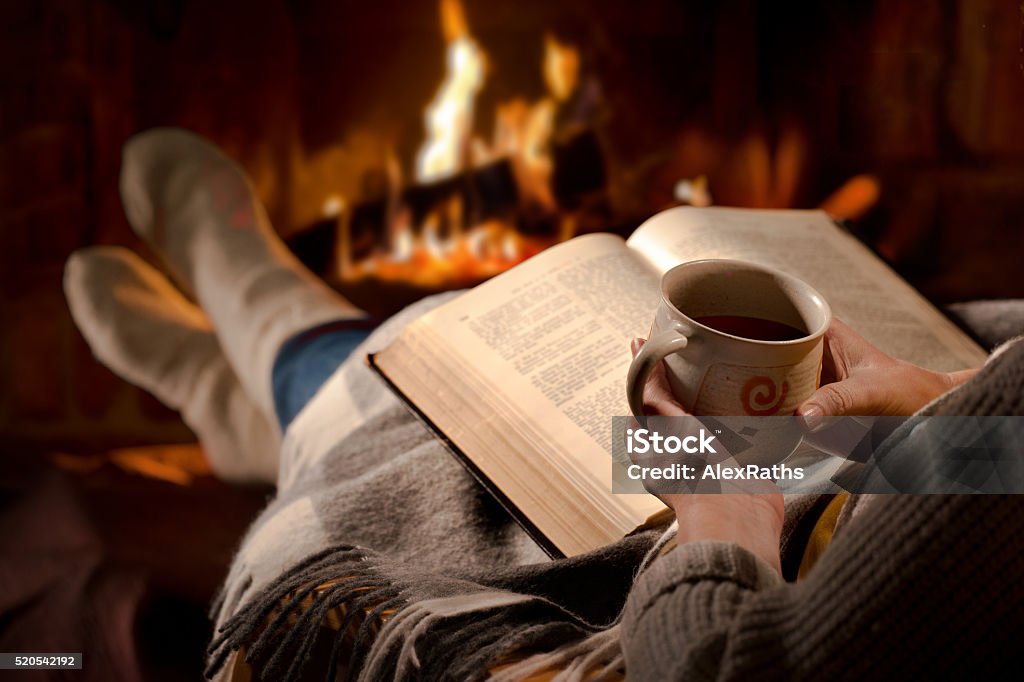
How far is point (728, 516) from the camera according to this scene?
1.10 feet

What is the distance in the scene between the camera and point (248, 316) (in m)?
0.90

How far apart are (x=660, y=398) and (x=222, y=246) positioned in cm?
77

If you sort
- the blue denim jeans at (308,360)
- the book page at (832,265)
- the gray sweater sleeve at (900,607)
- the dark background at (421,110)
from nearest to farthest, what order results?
the gray sweater sleeve at (900,607)
the book page at (832,265)
the blue denim jeans at (308,360)
the dark background at (421,110)

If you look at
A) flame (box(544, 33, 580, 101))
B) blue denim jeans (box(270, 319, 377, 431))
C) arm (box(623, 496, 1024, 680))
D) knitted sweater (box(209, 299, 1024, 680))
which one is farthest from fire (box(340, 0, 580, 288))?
arm (box(623, 496, 1024, 680))

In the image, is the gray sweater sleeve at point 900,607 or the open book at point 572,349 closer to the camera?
the gray sweater sleeve at point 900,607

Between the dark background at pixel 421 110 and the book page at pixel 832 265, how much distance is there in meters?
0.54

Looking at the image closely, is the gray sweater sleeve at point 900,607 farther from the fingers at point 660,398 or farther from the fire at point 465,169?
the fire at point 465,169

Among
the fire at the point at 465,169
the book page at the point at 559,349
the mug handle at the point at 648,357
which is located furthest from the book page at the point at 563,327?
the fire at the point at 465,169

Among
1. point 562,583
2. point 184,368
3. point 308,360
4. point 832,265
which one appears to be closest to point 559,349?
A: point 562,583

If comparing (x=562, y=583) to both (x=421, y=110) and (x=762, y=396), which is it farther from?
(x=421, y=110)

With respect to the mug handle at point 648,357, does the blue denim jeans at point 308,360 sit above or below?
below

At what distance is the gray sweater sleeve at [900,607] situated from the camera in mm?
271

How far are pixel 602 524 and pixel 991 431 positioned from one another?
7.6 inches

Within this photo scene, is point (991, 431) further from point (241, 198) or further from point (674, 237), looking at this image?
point (241, 198)
